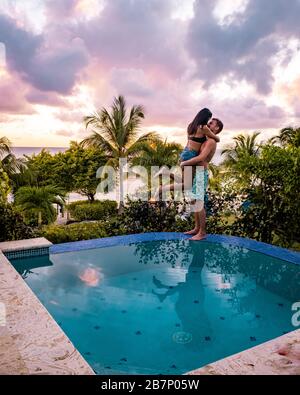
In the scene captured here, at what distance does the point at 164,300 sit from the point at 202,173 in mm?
2464

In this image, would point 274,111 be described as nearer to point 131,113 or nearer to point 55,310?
point 131,113

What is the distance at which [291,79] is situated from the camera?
7.86 metres

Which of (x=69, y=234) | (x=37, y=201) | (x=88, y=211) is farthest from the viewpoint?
(x=88, y=211)

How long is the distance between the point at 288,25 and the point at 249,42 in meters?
0.93

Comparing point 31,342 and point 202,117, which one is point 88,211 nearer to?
point 202,117

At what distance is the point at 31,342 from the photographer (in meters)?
2.27

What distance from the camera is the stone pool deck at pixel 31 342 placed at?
1978 millimetres

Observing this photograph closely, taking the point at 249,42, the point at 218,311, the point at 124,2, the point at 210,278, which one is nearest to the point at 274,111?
the point at 249,42

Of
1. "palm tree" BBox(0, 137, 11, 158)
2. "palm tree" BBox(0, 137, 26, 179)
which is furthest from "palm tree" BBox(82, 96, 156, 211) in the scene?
"palm tree" BBox(0, 137, 11, 158)

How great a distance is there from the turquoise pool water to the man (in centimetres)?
43

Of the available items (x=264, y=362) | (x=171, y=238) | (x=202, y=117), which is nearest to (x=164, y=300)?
(x=264, y=362)

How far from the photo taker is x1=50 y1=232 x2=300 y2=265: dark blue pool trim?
16.4 feet

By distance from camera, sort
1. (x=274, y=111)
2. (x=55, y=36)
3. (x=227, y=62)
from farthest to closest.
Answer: (x=274, y=111) < (x=227, y=62) < (x=55, y=36)

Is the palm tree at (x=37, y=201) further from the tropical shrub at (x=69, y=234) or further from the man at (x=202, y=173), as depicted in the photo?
the man at (x=202, y=173)
